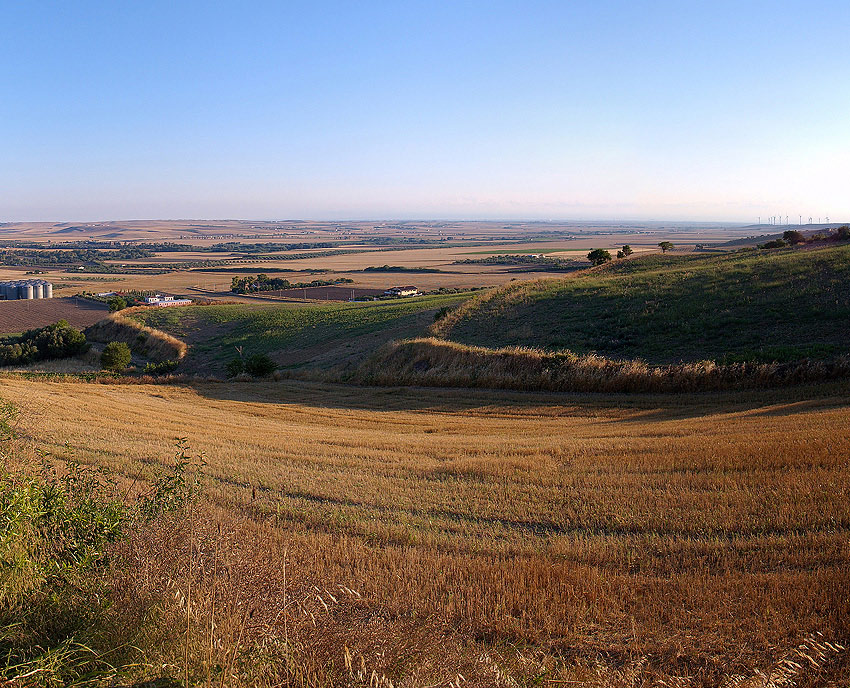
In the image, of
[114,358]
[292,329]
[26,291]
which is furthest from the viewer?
[26,291]

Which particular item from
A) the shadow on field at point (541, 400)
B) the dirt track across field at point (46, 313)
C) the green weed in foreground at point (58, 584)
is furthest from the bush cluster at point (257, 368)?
the dirt track across field at point (46, 313)

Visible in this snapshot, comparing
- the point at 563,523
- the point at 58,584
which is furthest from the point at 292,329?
the point at 58,584

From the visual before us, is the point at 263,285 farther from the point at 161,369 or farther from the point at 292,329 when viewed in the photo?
the point at 161,369

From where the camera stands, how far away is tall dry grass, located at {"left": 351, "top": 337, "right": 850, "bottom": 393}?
17170 millimetres

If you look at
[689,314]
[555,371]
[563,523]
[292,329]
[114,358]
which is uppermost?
[689,314]

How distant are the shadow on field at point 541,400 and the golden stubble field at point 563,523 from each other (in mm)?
136

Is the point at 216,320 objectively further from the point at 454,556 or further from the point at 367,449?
the point at 454,556

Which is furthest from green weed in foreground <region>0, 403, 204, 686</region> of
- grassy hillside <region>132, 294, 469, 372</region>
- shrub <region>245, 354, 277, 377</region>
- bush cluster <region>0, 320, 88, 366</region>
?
bush cluster <region>0, 320, 88, 366</region>

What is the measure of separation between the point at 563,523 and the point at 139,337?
160 feet

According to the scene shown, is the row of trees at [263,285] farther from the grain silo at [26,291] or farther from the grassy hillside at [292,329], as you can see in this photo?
the grain silo at [26,291]

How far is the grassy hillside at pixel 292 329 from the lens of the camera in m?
35.7

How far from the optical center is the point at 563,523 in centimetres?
856

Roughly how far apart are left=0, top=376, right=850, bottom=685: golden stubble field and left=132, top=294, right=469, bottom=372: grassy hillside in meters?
17.8

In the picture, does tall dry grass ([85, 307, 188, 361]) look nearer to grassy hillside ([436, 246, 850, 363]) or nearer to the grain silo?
grassy hillside ([436, 246, 850, 363])
